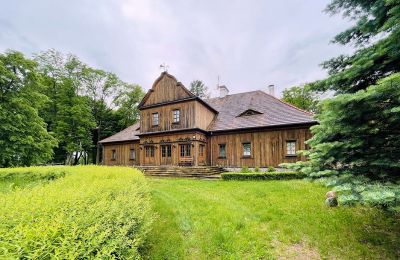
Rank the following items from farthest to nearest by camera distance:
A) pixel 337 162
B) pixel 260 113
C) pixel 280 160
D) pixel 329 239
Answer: pixel 260 113, pixel 280 160, pixel 329 239, pixel 337 162

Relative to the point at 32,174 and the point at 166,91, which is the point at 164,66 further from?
the point at 32,174

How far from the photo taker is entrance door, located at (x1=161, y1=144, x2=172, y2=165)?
63.5ft

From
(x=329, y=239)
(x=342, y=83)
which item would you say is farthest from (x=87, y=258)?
(x=342, y=83)

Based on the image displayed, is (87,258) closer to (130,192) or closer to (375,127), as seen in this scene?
(130,192)

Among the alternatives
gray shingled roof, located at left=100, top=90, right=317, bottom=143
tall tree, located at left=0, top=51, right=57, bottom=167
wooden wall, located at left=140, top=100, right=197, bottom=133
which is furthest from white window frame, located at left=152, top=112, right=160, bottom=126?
tall tree, located at left=0, top=51, right=57, bottom=167

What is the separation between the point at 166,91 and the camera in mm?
20266

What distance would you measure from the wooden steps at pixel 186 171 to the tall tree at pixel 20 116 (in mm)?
9045

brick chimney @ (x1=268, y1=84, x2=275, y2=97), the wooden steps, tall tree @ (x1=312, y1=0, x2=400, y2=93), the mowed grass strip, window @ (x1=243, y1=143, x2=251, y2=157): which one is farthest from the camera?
brick chimney @ (x1=268, y1=84, x2=275, y2=97)

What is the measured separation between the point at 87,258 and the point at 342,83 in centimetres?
550

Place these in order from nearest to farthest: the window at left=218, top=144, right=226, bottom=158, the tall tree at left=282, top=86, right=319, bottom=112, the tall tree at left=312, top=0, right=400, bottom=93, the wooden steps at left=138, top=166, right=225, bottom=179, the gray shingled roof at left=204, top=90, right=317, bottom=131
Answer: the tall tree at left=312, top=0, right=400, bottom=93 → the wooden steps at left=138, top=166, right=225, bottom=179 → the gray shingled roof at left=204, top=90, right=317, bottom=131 → the window at left=218, top=144, right=226, bottom=158 → the tall tree at left=282, top=86, right=319, bottom=112

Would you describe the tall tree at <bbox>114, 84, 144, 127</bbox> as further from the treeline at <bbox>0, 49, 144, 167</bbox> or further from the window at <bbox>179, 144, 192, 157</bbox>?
the window at <bbox>179, 144, 192, 157</bbox>

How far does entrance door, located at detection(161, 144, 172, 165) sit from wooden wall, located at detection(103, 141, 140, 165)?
4.37 metres

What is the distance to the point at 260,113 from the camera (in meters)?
18.2

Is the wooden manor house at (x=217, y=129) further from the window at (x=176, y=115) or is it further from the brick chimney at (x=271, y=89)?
the brick chimney at (x=271, y=89)
